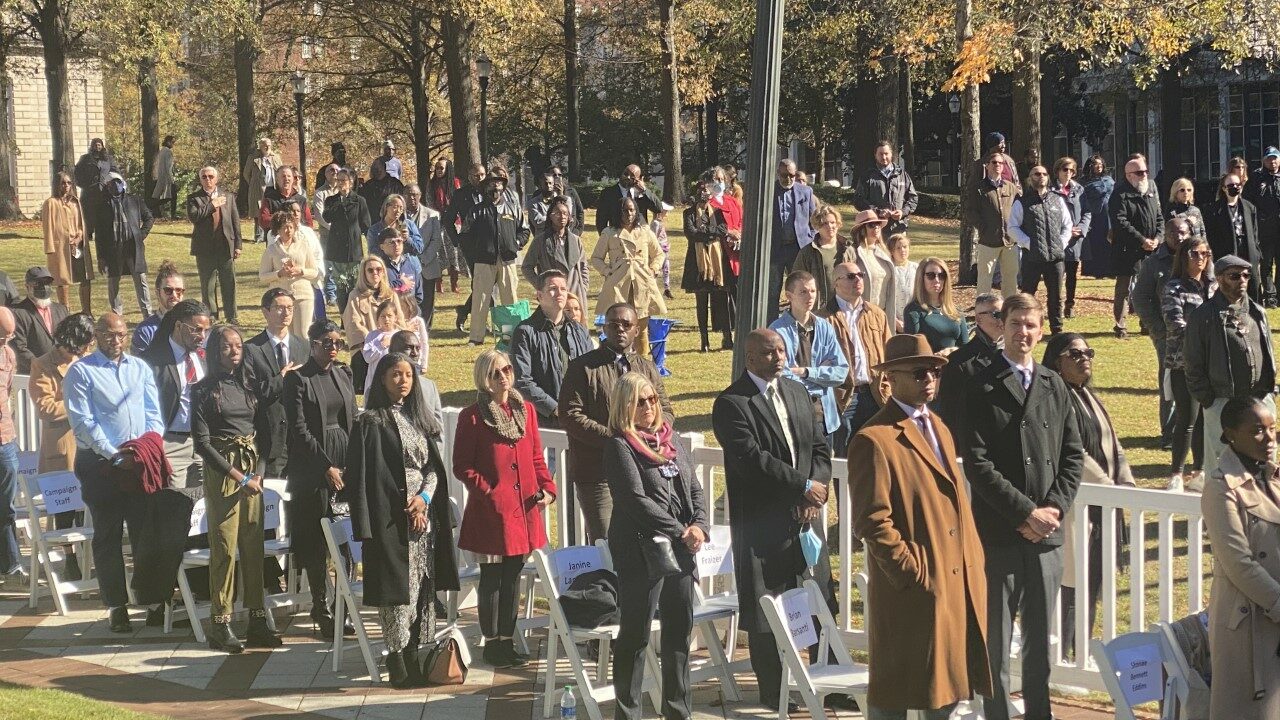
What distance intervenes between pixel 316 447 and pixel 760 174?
3221 mm

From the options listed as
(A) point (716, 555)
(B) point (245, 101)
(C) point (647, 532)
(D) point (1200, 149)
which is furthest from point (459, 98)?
(D) point (1200, 149)

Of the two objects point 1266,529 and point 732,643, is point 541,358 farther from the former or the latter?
point 1266,529

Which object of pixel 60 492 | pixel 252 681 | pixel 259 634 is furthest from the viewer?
pixel 60 492

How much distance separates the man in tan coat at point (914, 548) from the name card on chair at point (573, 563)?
2199 millimetres

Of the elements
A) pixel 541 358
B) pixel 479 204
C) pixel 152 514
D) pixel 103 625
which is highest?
pixel 479 204

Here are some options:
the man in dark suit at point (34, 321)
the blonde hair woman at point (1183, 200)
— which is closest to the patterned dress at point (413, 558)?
the man in dark suit at point (34, 321)

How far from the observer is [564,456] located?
424 inches

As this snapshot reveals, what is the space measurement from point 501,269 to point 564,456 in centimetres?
878

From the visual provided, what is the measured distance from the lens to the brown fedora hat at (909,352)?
7.34 metres

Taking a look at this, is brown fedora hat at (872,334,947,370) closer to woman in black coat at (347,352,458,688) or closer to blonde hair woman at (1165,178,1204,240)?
woman in black coat at (347,352,458,688)

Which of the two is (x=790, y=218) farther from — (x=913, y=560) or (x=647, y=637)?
(x=913, y=560)

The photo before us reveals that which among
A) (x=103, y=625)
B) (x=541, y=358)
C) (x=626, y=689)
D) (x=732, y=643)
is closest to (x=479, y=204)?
(x=541, y=358)

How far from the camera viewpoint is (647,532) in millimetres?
8531

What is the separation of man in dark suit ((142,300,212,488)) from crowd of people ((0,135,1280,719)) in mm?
23
